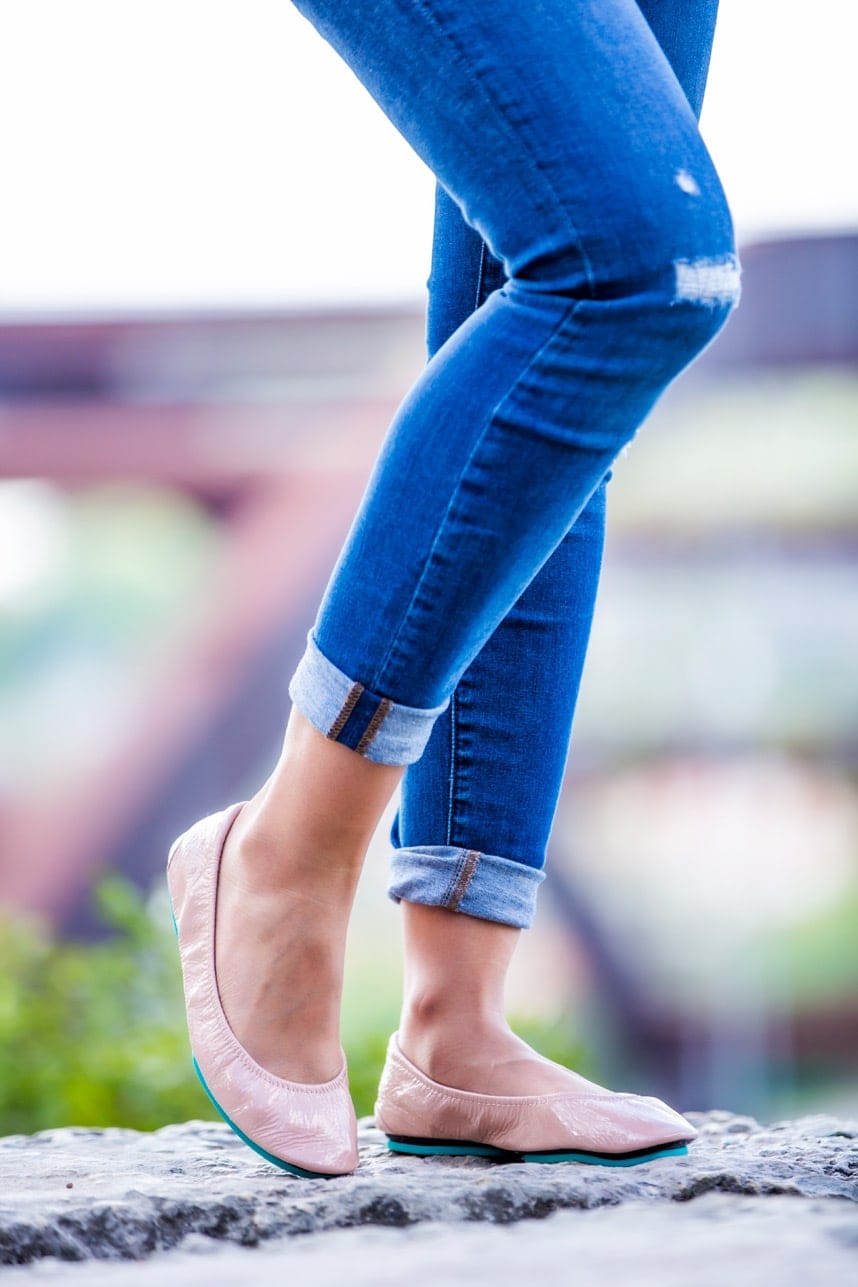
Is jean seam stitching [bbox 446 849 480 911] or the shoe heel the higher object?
jean seam stitching [bbox 446 849 480 911]

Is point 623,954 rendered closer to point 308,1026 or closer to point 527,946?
point 527,946

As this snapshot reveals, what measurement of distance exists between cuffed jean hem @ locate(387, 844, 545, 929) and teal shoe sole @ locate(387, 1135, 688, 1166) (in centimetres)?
16

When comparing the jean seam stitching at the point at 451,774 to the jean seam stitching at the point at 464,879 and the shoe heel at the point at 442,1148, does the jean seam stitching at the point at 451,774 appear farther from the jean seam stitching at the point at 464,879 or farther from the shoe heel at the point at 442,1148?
the shoe heel at the point at 442,1148

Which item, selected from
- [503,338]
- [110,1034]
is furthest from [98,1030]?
[503,338]

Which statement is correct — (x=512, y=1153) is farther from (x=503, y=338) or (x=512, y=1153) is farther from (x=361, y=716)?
(x=503, y=338)

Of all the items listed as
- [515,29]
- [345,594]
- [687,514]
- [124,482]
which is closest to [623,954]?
[687,514]

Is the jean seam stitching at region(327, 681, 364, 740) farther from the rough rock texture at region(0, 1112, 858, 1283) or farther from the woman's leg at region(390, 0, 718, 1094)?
the rough rock texture at region(0, 1112, 858, 1283)

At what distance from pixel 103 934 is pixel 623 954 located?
1138 mm

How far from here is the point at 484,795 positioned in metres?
0.93

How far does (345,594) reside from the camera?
0.78 m

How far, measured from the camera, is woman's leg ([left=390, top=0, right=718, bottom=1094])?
3.01 ft

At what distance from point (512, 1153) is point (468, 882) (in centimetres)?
20

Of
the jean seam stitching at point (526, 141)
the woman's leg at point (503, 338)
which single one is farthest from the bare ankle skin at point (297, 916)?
the jean seam stitching at point (526, 141)

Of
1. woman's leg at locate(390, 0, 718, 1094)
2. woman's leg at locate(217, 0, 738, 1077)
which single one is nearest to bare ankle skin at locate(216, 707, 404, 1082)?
woman's leg at locate(217, 0, 738, 1077)
